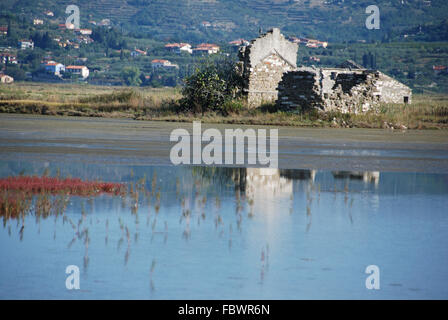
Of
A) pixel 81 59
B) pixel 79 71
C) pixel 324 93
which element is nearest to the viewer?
pixel 324 93

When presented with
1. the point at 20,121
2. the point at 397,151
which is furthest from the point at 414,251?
the point at 20,121

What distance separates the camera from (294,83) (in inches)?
1467

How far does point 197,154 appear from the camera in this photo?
2116cm

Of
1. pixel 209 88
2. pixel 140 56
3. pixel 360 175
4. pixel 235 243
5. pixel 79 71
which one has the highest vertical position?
pixel 140 56

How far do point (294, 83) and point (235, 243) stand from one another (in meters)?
27.5

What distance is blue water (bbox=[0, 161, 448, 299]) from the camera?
8320mm

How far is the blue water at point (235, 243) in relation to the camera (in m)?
8.32

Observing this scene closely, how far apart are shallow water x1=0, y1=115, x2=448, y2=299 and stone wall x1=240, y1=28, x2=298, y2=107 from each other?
2276 centimetres

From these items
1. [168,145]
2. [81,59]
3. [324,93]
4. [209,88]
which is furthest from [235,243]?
[81,59]

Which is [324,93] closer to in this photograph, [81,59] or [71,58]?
[71,58]

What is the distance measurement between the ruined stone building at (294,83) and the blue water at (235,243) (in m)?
21.2

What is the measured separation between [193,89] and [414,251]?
2896cm

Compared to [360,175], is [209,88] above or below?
above
